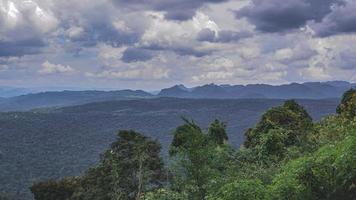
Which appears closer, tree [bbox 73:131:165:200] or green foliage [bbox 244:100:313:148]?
tree [bbox 73:131:165:200]

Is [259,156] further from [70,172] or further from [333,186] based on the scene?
[70,172]

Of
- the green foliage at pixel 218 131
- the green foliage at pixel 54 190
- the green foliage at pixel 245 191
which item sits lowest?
the green foliage at pixel 54 190

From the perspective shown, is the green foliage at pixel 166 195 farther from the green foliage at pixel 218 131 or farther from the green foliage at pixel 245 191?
the green foliage at pixel 218 131

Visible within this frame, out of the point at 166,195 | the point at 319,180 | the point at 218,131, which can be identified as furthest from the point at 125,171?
the point at 319,180

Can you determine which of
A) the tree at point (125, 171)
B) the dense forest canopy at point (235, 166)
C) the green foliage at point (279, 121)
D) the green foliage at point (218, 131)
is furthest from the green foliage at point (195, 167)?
the green foliage at point (218, 131)

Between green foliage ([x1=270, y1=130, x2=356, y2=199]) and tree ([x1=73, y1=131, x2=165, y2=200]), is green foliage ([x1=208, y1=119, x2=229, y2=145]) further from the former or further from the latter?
green foliage ([x1=270, y1=130, x2=356, y2=199])

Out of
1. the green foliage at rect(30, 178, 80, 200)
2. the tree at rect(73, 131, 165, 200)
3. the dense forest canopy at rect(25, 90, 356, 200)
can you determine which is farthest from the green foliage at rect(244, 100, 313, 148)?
the green foliage at rect(30, 178, 80, 200)

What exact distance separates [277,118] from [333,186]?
36.4 metres

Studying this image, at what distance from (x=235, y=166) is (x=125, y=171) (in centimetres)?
1770

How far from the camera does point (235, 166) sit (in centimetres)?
3362

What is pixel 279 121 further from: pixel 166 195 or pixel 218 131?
pixel 166 195

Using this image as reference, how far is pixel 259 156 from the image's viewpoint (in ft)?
138

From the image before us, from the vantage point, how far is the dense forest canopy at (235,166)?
19906 millimetres

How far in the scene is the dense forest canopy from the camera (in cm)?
1991
